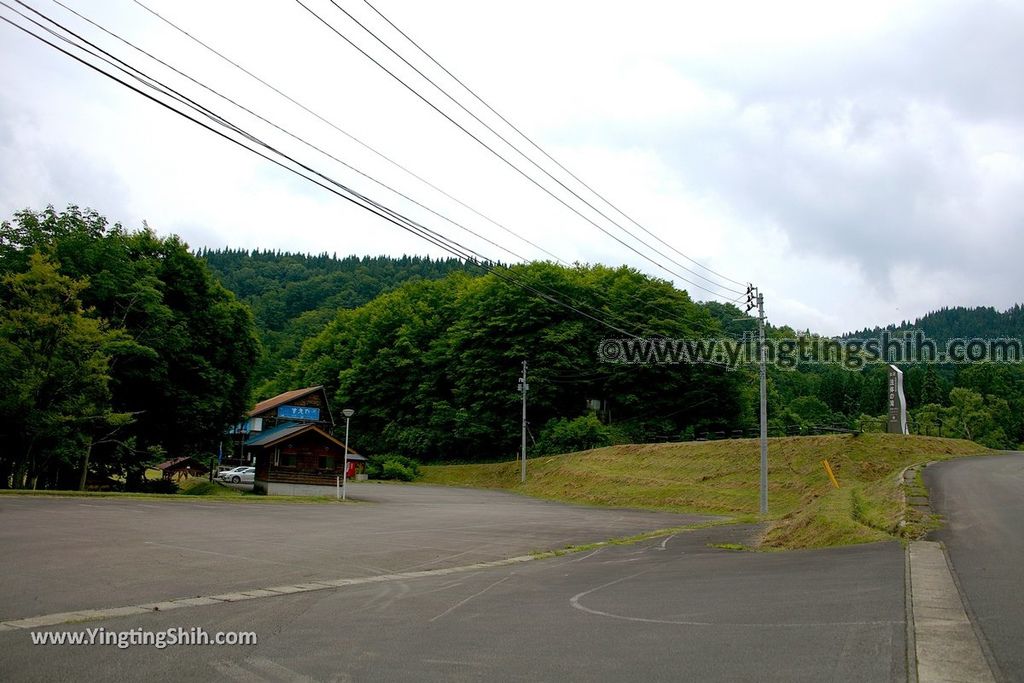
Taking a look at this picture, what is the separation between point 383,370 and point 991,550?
73344 mm

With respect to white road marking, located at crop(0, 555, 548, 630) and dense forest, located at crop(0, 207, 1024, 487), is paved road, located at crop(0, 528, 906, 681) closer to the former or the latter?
white road marking, located at crop(0, 555, 548, 630)

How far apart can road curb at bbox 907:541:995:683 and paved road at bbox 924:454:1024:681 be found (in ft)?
0.45

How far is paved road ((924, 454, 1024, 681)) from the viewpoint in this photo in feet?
21.5

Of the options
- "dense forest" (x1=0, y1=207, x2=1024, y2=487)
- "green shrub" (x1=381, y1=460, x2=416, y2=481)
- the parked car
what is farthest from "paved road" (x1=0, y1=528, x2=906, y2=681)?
"green shrub" (x1=381, y1=460, x2=416, y2=481)

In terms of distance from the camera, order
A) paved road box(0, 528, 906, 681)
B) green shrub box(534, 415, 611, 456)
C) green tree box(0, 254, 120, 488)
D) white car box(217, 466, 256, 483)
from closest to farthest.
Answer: paved road box(0, 528, 906, 681) < green tree box(0, 254, 120, 488) < green shrub box(534, 415, 611, 456) < white car box(217, 466, 256, 483)

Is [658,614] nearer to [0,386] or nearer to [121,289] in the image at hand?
[0,386]

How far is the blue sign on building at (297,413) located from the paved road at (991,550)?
49.6 metres

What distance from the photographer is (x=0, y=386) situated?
28.5m

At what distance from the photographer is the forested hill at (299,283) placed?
13275 centimetres

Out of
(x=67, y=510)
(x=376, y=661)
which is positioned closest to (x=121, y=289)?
(x=67, y=510)

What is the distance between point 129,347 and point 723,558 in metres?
30.2

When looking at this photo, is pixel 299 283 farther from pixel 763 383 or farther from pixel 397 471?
pixel 763 383

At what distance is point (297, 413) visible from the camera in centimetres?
6216

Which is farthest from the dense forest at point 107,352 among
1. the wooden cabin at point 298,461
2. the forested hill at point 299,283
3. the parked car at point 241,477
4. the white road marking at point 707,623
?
the forested hill at point 299,283
